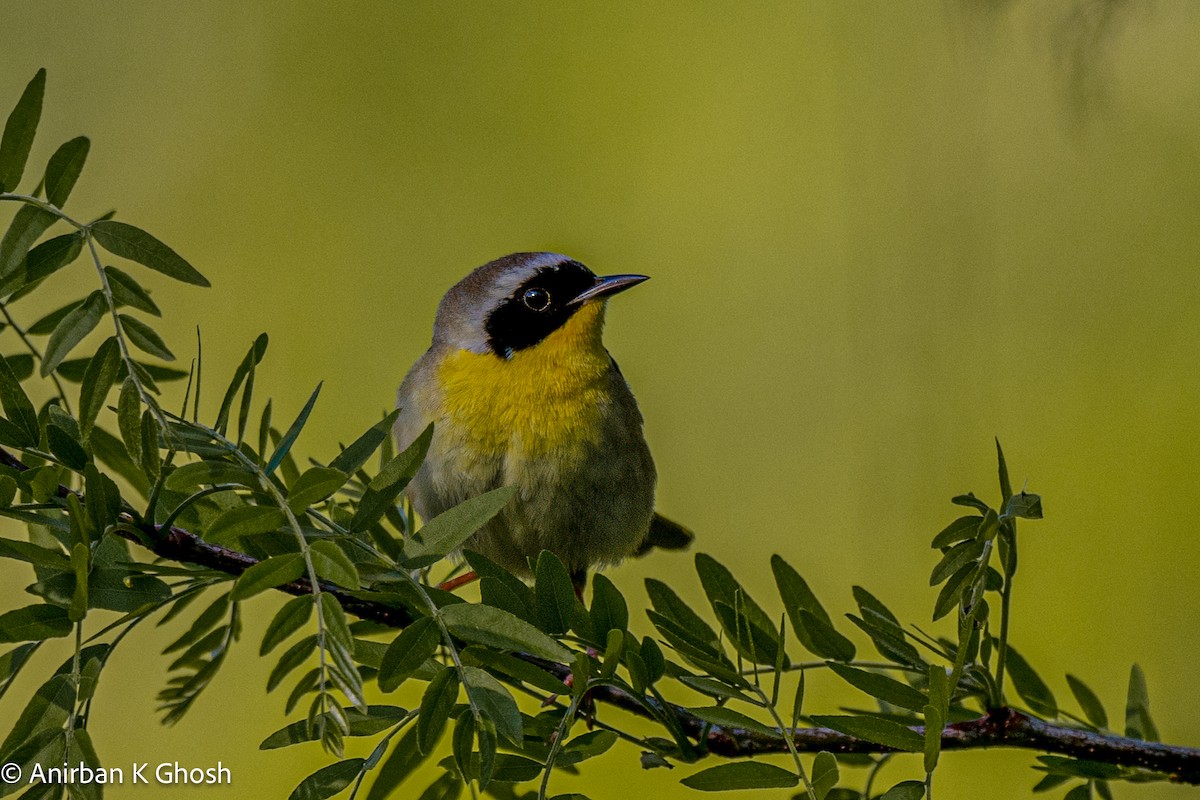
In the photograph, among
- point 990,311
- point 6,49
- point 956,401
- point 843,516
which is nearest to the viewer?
point 990,311

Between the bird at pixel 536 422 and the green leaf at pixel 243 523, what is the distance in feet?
3.95

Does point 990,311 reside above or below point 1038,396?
above

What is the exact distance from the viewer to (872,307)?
2.73 metres

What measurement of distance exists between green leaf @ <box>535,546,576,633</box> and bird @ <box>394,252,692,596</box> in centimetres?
96

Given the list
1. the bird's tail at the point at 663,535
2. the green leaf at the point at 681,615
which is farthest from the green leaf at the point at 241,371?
the bird's tail at the point at 663,535

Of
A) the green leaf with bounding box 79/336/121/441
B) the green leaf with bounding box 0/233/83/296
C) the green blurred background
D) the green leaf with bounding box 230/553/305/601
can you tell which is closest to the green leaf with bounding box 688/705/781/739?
the green leaf with bounding box 230/553/305/601

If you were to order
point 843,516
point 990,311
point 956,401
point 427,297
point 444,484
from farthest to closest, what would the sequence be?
point 427,297 < point 843,516 < point 956,401 < point 990,311 < point 444,484

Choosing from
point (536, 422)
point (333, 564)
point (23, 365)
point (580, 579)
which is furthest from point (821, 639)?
point (580, 579)

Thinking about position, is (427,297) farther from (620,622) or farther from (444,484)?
(620,622)

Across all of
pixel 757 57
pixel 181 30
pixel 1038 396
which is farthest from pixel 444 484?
pixel 181 30

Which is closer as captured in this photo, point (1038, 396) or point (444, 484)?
point (444, 484)

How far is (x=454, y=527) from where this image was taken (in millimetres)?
1159

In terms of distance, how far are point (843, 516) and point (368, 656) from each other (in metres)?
2.33

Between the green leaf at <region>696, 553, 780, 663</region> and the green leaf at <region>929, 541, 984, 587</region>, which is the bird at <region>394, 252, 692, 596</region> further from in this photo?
the green leaf at <region>929, 541, 984, 587</region>
